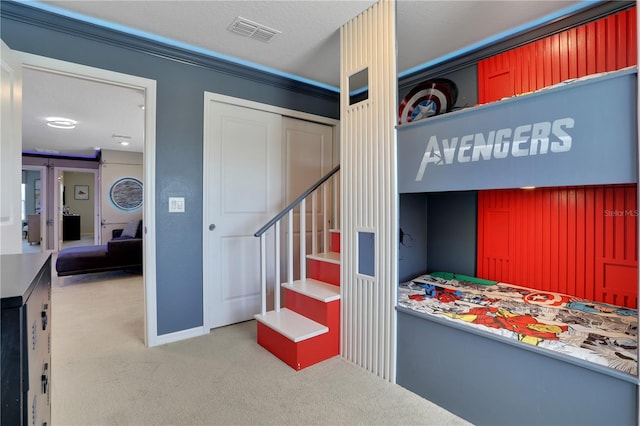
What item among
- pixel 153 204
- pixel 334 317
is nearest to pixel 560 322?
pixel 334 317

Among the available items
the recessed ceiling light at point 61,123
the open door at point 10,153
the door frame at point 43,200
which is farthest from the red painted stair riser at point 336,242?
the door frame at point 43,200

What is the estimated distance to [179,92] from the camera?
108 inches

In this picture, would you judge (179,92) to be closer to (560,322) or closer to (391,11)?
(391,11)

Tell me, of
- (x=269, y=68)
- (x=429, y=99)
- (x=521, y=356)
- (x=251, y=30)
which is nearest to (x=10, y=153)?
(x=251, y=30)

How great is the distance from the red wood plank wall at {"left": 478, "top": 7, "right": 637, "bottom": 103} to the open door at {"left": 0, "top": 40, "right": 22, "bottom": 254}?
10.8 ft

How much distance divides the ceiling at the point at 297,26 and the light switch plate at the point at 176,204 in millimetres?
1283

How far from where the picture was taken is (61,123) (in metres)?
4.73

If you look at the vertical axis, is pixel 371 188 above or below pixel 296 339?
above

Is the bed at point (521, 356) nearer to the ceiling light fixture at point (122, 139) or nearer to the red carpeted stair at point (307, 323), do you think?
the red carpeted stair at point (307, 323)

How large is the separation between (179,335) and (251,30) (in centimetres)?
254

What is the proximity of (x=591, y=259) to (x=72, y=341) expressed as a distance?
404 cm

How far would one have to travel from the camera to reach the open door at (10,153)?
70.6 inches

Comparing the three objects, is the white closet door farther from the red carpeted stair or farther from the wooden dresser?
the wooden dresser

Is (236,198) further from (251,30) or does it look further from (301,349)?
(301,349)
